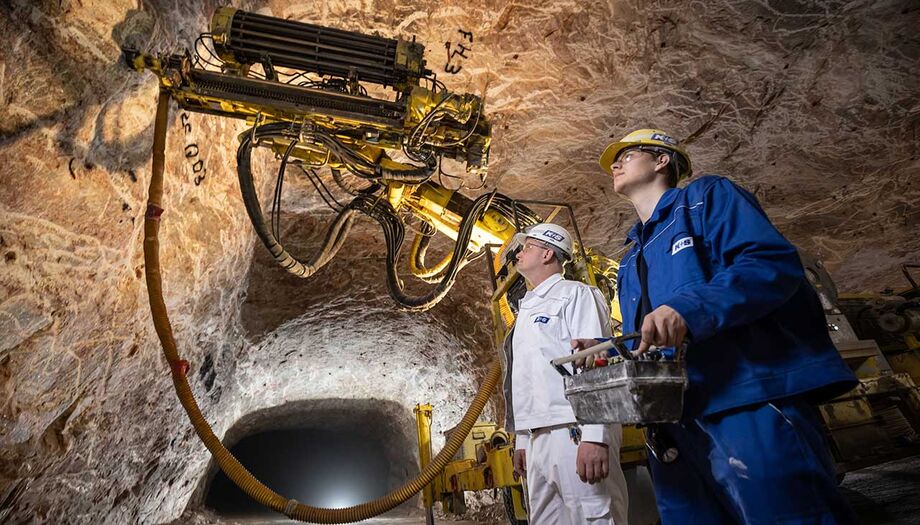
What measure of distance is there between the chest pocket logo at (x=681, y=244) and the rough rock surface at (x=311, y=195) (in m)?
2.69

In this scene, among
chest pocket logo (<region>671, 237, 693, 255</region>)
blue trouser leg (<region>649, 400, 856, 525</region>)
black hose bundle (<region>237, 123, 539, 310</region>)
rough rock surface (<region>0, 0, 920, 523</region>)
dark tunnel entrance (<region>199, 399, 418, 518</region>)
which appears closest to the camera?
blue trouser leg (<region>649, 400, 856, 525</region>)

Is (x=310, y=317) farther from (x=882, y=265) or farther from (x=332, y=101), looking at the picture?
(x=882, y=265)

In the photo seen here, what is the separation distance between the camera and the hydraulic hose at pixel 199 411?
2.16 m

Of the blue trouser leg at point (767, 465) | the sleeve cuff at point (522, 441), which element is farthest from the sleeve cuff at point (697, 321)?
the sleeve cuff at point (522, 441)

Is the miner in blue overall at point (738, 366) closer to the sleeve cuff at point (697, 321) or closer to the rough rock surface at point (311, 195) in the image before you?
the sleeve cuff at point (697, 321)

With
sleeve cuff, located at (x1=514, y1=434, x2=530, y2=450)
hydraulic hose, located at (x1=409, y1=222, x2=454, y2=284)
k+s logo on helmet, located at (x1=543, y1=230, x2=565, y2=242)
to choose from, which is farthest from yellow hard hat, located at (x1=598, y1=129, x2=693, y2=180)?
hydraulic hose, located at (x1=409, y1=222, x2=454, y2=284)

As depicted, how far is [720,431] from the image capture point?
1.16 metres

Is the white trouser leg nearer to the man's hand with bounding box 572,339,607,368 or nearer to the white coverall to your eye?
the white coverall

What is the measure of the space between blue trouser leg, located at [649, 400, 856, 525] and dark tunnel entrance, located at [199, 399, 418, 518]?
5.84 m

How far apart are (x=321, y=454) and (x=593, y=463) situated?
38.8 ft

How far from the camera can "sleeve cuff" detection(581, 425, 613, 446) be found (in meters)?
1.73

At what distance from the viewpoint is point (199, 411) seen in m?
2.23

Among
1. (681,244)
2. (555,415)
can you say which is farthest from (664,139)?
(555,415)

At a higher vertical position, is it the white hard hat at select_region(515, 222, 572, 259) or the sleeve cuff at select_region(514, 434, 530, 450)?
the white hard hat at select_region(515, 222, 572, 259)
